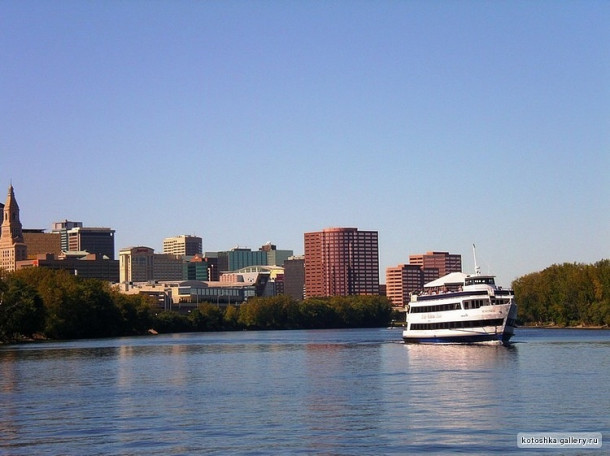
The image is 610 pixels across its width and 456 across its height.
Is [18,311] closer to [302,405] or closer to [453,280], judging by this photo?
[453,280]

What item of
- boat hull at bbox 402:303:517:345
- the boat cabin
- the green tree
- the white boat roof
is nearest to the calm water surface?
boat hull at bbox 402:303:517:345

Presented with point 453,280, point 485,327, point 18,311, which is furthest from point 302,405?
point 18,311

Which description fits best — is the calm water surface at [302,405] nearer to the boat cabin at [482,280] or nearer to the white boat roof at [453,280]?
the boat cabin at [482,280]

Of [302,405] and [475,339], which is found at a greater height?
[475,339]

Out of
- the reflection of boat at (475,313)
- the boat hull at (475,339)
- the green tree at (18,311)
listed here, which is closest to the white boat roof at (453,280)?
the reflection of boat at (475,313)

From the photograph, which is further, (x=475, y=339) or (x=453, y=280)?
(x=453, y=280)

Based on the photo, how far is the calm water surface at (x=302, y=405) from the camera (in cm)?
5181

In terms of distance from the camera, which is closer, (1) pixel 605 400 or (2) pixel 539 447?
(2) pixel 539 447

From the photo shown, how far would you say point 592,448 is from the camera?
48.2 m

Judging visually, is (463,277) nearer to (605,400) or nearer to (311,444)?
(605,400)

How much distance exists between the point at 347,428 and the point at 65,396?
2565 cm

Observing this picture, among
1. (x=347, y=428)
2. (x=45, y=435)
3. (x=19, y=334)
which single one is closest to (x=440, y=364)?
(x=347, y=428)

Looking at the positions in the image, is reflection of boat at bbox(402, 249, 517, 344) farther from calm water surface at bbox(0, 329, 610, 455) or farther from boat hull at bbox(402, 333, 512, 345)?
calm water surface at bbox(0, 329, 610, 455)

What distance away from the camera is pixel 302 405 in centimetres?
6650
